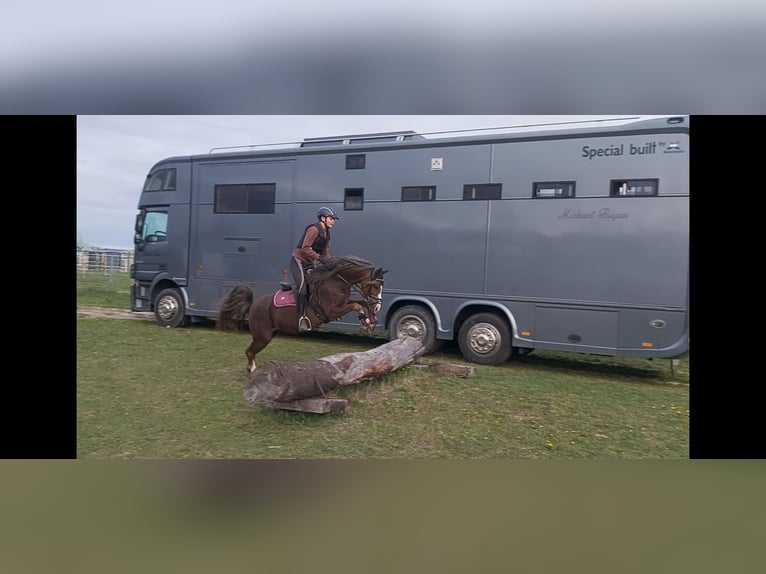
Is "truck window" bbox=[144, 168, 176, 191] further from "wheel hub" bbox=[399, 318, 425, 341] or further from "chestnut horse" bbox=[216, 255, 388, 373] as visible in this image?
"wheel hub" bbox=[399, 318, 425, 341]

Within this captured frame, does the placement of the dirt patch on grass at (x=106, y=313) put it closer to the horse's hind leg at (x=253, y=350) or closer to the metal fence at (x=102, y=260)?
the metal fence at (x=102, y=260)

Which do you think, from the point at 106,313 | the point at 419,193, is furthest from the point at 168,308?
the point at 419,193

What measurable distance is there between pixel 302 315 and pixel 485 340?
139 cm

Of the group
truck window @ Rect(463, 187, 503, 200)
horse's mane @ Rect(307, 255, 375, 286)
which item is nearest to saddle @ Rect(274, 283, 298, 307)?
horse's mane @ Rect(307, 255, 375, 286)

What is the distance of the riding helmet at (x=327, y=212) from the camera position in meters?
3.51

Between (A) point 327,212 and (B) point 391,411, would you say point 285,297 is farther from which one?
(B) point 391,411

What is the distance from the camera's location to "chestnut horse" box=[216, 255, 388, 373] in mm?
3504

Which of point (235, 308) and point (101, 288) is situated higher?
point (101, 288)

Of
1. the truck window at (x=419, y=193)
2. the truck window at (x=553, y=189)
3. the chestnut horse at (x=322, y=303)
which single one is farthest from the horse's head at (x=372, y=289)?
the truck window at (x=553, y=189)

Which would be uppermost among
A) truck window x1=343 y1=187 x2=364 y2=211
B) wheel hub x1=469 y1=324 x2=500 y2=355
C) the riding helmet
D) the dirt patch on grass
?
truck window x1=343 y1=187 x2=364 y2=211

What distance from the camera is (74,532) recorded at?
3.24 meters

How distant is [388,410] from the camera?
11.4 ft

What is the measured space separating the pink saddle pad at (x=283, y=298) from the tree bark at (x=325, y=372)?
1.50ft
